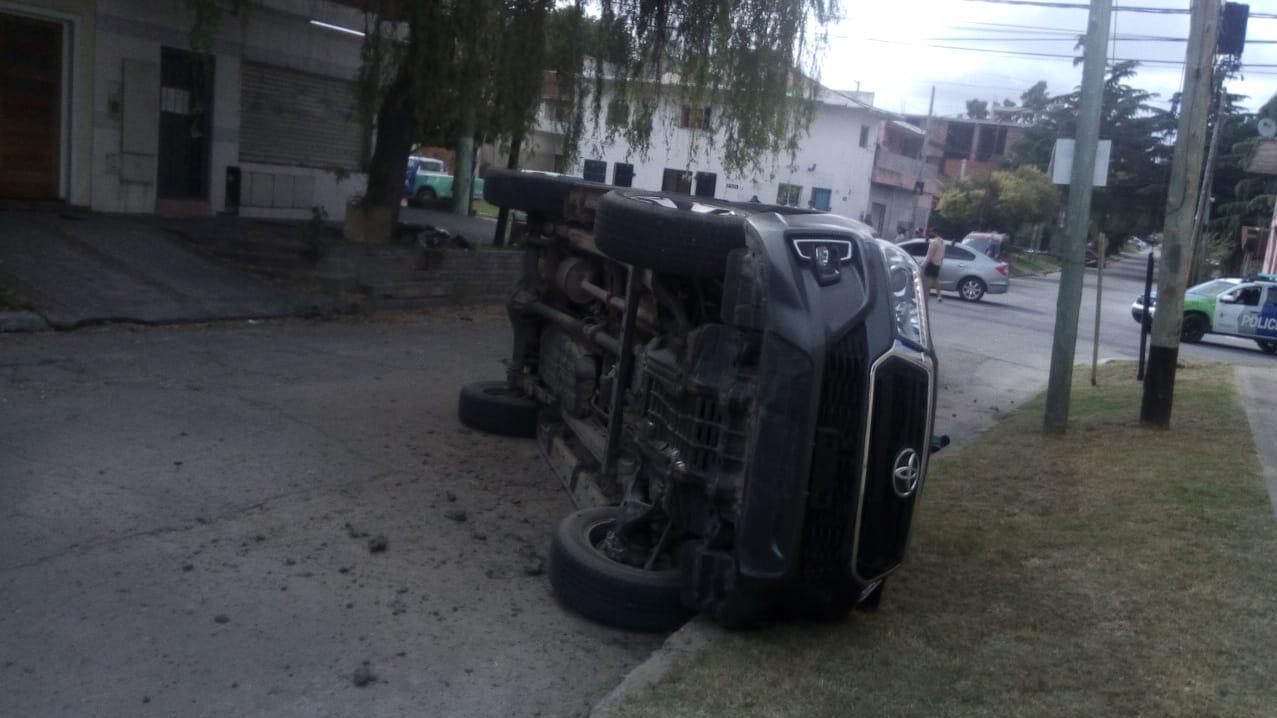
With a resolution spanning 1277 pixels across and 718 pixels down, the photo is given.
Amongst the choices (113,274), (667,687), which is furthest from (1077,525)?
(113,274)

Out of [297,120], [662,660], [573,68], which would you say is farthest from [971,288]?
[662,660]

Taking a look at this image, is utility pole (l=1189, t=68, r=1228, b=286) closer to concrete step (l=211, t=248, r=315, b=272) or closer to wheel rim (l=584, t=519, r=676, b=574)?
concrete step (l=211, t=248, r=315, b=272)

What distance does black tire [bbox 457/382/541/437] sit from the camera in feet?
26.3

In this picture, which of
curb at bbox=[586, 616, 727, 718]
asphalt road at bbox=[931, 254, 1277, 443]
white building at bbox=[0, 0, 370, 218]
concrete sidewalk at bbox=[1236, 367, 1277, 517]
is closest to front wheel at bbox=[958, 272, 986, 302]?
asphalt road at bbox=[931, 254, 1277, 443]

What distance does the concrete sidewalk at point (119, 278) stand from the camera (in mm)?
10812

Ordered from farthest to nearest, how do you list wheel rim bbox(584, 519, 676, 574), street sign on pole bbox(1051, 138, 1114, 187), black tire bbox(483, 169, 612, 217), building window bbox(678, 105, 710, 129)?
1. building window bbox(678, 105, 710, 129)
2. street sign on pole bbox(1051, 138, 1114, 187)
3. black tire bbox(483, 169, 612, 217)
4. wheel rim bbox(584, 519, 676, 574)

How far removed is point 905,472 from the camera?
444 centimetres

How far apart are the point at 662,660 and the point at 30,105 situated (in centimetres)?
1354

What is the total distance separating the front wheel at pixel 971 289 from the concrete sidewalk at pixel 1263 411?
551 inches

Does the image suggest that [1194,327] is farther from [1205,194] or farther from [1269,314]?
[1205,194]

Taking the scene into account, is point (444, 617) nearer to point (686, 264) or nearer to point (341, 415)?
point (686, 264)

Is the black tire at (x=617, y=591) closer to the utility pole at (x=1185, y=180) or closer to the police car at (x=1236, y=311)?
the utility pole at (x=1185, y=180)

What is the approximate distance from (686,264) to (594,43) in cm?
1219

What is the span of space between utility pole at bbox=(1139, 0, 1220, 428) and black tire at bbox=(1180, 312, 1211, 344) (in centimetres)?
1610
